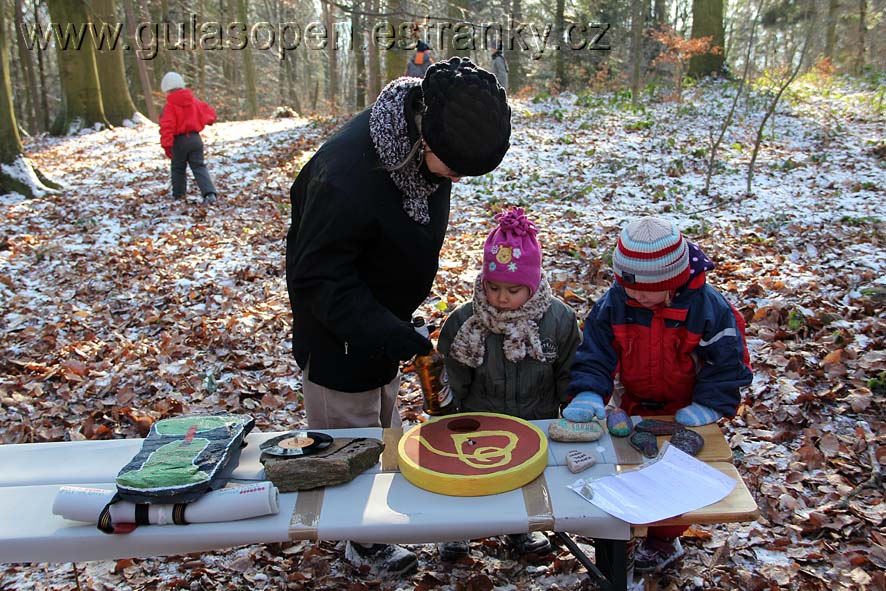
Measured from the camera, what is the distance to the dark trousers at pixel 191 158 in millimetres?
9188

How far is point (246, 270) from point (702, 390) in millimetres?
5234

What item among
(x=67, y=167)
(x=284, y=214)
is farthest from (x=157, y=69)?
(x=284, y=214)

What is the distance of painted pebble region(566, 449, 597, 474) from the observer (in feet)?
7.69

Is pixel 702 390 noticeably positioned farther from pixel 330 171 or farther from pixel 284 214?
pixel 284 214

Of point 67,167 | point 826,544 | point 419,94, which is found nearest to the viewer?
point 419,94

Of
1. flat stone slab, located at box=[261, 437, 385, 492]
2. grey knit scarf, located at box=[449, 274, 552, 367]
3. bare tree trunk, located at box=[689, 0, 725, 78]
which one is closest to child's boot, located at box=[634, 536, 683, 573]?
grey knit scarf, located at box=[449, 274, 552, 367]

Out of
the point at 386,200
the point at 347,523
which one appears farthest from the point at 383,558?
the point at 386,200

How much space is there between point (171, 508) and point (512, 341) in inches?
61.7

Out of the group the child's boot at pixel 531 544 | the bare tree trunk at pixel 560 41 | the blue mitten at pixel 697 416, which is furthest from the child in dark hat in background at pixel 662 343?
the bare tree trunk at pixel 560 41

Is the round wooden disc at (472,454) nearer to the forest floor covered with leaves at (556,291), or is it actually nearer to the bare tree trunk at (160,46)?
the forest floor covered with leaves at (556,291)

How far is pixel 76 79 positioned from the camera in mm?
14836

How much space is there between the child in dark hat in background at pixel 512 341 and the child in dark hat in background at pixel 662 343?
0.20 meters

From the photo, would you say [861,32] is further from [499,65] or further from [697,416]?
[697,416]

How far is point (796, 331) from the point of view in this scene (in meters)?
4.55
